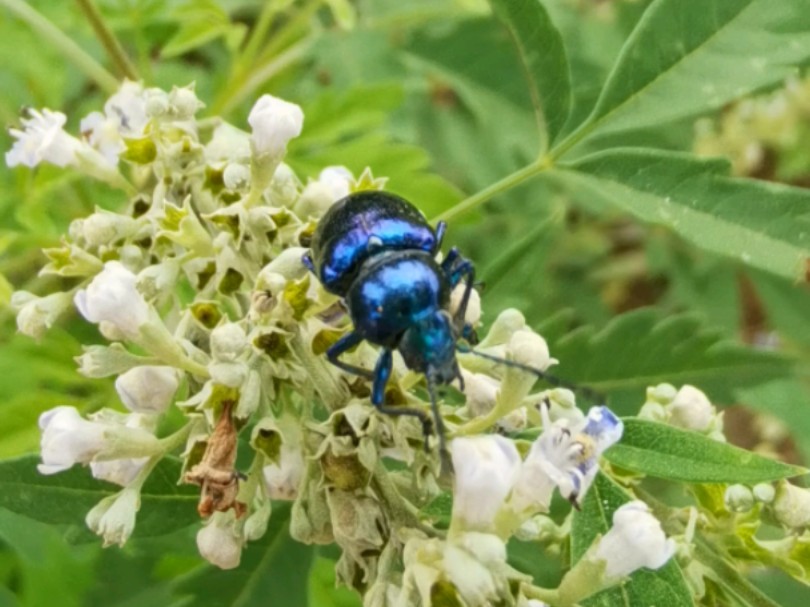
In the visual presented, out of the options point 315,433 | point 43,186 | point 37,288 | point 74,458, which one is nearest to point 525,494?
point 315,433

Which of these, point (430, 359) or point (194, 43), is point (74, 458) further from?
point (194, 43)

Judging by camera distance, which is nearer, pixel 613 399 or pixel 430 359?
pixel 430 359

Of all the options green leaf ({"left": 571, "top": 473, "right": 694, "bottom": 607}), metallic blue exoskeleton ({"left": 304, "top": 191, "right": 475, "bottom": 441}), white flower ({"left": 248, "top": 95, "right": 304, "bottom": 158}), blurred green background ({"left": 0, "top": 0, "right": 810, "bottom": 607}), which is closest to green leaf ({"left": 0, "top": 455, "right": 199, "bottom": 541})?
blurred green background ({"left": 0, "top": 0, "right": 810, "bottom": 607})

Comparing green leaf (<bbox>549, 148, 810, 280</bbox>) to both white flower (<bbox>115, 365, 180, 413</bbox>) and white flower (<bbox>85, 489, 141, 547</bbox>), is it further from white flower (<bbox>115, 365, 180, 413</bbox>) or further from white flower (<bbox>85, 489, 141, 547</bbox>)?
white flower (<bbox>85, 489, 141, 547</bbox>)

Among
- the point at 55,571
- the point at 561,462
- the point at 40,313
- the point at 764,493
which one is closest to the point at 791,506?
the point at 764,493

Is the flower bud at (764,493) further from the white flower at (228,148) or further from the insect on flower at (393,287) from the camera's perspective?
the white flower at (228,148)

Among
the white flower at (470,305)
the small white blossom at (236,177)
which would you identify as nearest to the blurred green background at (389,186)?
the white flower at (470,305)

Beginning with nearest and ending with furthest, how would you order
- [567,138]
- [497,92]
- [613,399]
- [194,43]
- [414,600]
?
1. [414,600]
2. [567,138]
3. [613,399]
4. [194,43]
5. [497,92]
